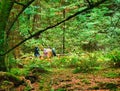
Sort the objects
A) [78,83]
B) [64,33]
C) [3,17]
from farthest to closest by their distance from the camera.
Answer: [64,33] < [3,17] < [78,83]

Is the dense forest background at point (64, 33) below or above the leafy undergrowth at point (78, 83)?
above

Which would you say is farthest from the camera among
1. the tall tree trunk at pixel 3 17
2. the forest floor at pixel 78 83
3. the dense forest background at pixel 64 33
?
the tall tree trunk at pixel 3 17

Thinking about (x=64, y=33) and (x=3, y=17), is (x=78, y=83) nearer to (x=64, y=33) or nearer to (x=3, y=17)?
(x=3, y=17)

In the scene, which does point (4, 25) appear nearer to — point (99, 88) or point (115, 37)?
point (99, 88)

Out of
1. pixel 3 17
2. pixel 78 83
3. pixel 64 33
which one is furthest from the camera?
pixel 64 33

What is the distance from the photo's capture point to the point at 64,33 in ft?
54.0

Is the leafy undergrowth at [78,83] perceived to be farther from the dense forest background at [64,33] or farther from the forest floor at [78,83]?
the dense forest background at [64,33]

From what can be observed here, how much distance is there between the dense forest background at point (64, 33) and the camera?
28.3 ft

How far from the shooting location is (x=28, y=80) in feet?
28.1

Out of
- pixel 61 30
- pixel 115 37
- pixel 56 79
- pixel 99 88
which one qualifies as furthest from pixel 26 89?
pixel 61 30

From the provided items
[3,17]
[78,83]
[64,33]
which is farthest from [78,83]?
[64,33]

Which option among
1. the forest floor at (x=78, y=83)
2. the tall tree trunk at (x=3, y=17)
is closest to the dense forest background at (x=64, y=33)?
the tall tree trunk at (x=3, y=17)

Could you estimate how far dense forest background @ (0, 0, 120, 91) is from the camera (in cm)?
863

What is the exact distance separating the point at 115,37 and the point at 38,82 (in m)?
5.92
